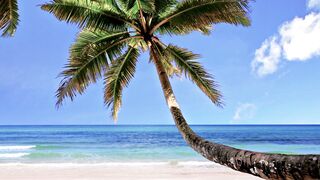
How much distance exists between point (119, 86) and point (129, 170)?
7778mm

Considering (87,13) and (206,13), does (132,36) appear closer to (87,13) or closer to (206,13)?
(87,13)

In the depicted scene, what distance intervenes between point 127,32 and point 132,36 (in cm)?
26

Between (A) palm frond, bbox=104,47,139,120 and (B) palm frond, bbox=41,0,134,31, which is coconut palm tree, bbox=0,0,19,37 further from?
(A) palm frond, bbox=104,47,139,120

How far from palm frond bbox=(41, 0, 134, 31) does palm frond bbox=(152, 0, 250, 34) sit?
795 mm

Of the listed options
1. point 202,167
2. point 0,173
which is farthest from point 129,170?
point 0,173

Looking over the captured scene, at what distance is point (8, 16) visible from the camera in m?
5.95

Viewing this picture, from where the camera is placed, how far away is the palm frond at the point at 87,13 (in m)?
6.81

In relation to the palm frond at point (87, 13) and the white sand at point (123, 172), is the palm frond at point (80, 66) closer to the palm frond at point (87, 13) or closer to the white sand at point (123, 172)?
the palm frond at point (87, 13)

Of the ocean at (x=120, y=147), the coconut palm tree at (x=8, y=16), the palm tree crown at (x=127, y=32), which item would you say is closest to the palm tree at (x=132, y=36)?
the palm tree crown at (x=127, y=32)

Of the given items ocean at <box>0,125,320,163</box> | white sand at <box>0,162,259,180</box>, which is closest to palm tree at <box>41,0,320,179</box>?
white sand at <box>0,162,259,180</box>

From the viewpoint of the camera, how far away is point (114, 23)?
738 cm

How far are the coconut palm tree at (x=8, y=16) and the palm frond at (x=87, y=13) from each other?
0.86 metres

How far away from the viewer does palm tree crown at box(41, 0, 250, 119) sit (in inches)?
267

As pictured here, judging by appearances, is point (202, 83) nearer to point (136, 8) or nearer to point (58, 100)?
point (136, 8)
